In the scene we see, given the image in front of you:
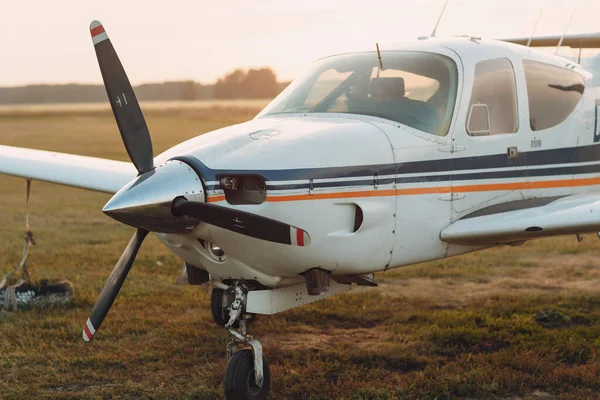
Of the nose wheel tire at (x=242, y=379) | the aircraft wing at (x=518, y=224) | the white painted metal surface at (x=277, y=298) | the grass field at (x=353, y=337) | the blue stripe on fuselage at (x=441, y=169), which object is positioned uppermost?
the blue stripe on fuselage at (x=441, y=169)

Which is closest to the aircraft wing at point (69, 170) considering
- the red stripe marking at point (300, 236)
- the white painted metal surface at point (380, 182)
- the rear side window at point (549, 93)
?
the white painted metal surface at point (380, 182)

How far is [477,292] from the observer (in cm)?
912

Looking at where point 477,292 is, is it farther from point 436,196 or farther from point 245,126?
point 245,126

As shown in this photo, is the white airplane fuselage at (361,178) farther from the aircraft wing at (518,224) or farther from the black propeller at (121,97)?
the black propeller at (121,97)

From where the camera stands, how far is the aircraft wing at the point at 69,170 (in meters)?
7.48

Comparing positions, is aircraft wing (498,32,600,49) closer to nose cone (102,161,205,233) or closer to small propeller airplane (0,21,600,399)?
small propeller airplane (0,21,600,399)

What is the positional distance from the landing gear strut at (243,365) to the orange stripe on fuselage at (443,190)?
2.80ft

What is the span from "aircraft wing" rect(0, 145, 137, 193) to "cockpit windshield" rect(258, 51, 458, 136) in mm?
1996

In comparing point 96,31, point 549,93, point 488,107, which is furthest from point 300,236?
point 549,93

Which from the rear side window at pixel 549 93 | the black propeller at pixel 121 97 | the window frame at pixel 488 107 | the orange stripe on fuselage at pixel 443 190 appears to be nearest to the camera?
the orange stripe on fuselage at pixel 443 190

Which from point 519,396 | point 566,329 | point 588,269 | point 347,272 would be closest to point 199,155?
point 347,272

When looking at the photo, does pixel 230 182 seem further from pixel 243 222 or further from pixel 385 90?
pixel 385 90

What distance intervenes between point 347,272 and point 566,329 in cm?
320

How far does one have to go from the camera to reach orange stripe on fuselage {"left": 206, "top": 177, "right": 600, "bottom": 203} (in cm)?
490
